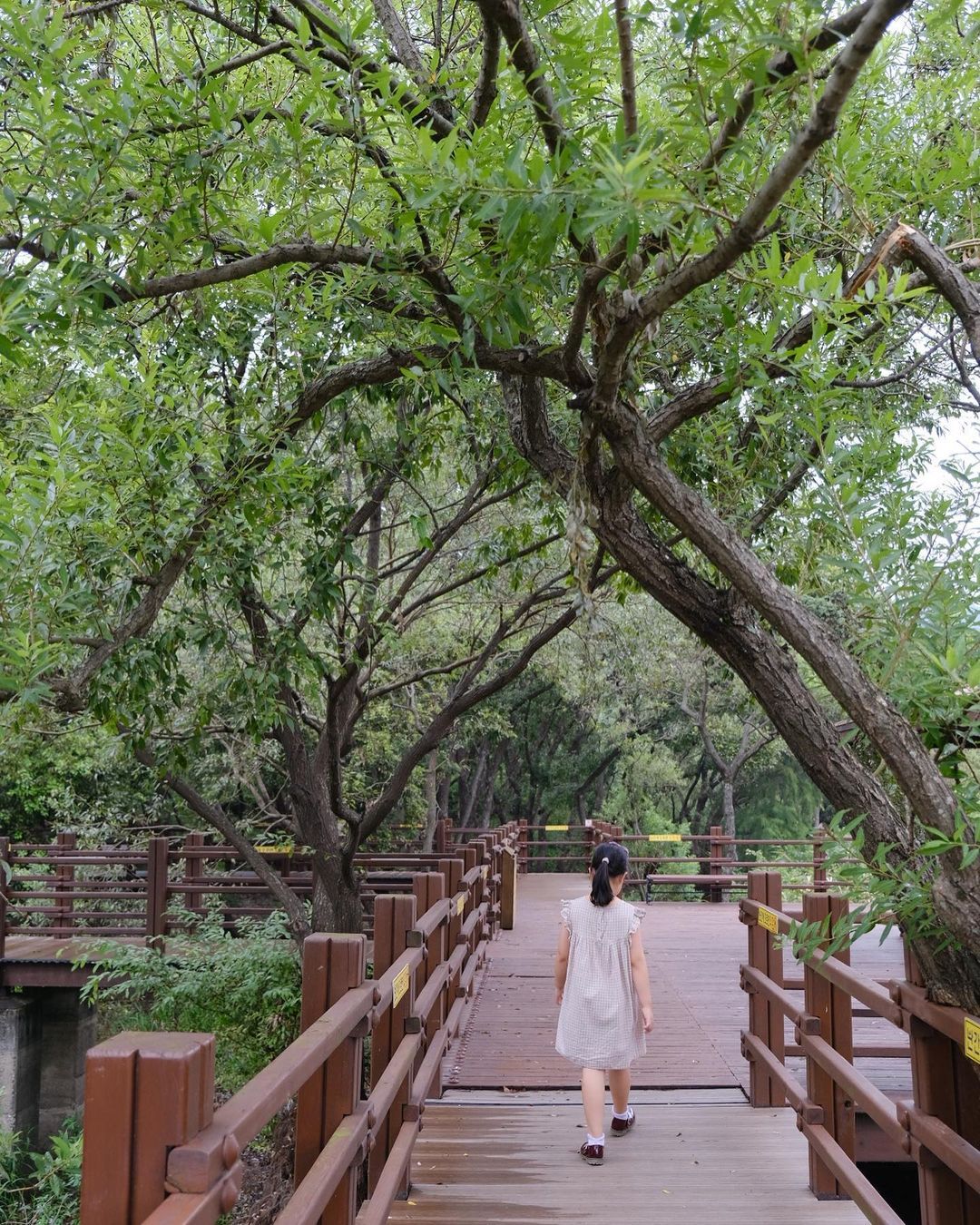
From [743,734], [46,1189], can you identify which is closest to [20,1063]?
[46,1189]

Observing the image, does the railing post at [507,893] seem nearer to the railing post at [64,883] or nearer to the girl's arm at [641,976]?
the railing post at [64,883]

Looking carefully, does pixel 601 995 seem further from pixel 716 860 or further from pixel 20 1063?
pixel 716 860

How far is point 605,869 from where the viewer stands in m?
5.00

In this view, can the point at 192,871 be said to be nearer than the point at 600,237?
No

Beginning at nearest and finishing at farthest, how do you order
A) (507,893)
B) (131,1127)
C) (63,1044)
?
(131,1127) → (63,1044) → (507,893)

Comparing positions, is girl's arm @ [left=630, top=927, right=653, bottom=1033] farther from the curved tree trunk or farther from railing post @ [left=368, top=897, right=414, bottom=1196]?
the curved tree trunk

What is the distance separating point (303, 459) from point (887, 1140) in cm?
478

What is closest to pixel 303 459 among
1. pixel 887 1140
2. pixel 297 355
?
pixel 297 355

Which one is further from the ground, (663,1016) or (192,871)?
(192,871)

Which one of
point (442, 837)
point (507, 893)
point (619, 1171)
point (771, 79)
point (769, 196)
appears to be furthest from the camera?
point (442, 837)

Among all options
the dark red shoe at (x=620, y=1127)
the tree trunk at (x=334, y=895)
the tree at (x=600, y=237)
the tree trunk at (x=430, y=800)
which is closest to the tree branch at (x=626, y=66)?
the tree at (x=600, y=237)

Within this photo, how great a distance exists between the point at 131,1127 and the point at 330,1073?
1385 millimetres

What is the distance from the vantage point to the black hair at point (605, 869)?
500cm

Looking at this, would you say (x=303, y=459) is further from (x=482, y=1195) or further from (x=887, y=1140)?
(x=887, y=1140)
